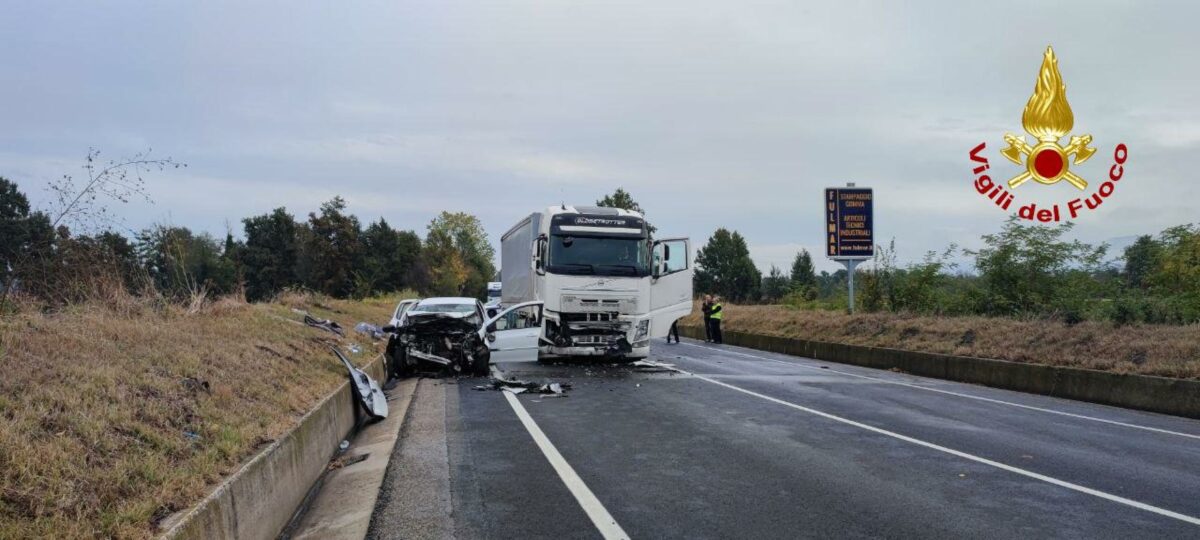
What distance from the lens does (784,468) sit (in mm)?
7645

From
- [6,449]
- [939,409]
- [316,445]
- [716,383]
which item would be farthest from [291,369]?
[939,409]

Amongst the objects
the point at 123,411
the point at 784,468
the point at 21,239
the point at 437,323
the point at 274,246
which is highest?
the point at 274,246

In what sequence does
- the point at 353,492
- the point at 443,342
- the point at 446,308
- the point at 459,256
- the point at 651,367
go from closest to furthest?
the point at 353,492
the point at 443,342
the point at 446,308
the point at 651,367
the point at 459,256

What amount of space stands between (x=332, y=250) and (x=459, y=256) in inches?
1421

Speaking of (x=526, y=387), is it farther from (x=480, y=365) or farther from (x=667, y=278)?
(x=667, y=278)

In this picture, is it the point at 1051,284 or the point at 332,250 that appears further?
the point at 332,250

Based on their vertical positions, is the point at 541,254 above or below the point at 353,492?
above

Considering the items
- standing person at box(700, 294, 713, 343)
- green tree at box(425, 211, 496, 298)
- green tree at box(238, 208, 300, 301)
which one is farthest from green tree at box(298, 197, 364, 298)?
standing person at box(700, 294, 713, 343)

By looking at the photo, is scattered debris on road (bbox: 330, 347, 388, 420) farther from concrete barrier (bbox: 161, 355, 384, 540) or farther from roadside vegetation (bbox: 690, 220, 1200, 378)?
roadside vegetation (bbox: 690, 220, 1200, 378)

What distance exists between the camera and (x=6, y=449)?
172 inches

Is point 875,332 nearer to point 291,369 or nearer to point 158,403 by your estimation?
point 291,369

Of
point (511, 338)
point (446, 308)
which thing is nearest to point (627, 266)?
point (511, 338)

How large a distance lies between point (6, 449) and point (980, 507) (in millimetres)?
6362

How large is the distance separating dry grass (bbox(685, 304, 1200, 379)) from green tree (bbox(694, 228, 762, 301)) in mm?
53901
